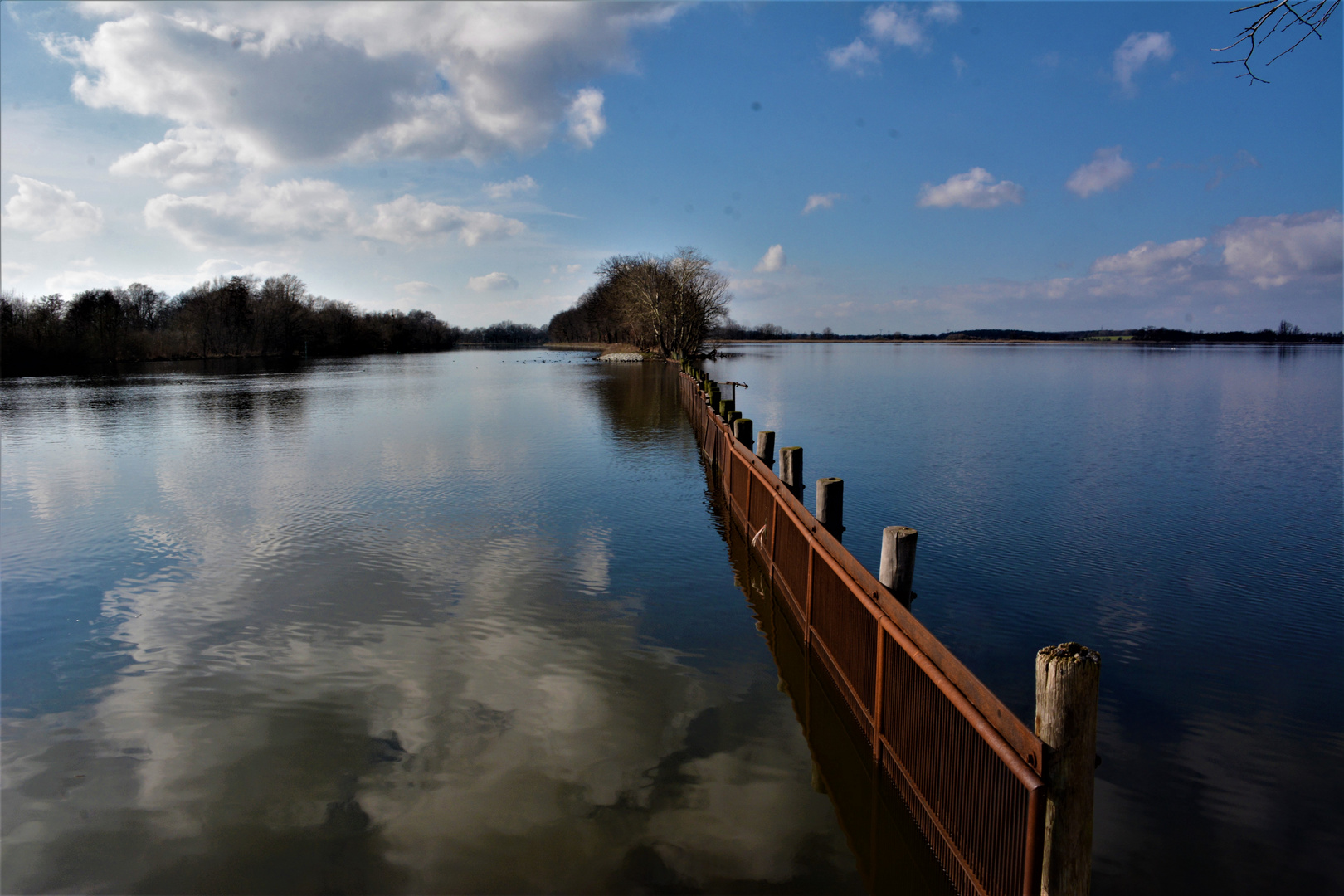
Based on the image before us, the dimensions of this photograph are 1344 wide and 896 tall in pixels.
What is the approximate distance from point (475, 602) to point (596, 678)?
267cm

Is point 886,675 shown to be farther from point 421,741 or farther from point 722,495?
point 722,495

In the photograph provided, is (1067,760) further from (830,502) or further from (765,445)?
(765,445)

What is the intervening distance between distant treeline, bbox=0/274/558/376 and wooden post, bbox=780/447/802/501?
83839mm

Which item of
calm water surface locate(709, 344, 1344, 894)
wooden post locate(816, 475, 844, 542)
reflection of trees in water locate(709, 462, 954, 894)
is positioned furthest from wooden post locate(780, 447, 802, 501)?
reflection of trees in water locate(709, 462, 954, 894)

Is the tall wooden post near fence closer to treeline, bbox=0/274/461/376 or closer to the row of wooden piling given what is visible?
the row of wooden piling

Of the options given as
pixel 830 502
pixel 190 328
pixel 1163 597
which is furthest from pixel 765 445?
pixel 190 328

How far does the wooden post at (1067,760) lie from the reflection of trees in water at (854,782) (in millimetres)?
1333

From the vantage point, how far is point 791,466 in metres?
11.5

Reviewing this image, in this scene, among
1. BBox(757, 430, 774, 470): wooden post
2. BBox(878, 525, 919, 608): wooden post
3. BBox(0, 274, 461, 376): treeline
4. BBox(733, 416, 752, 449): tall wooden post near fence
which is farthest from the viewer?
BBox(0, 274, 461, 376): treeline

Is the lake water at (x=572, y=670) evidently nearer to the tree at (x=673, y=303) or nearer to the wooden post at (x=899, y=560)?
the wooden post at (x=899, y=560)

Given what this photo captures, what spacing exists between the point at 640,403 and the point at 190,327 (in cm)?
9077

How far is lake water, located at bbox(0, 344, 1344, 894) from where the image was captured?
5059 mm

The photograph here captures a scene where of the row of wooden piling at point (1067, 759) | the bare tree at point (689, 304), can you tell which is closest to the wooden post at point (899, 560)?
the row of wooden piling at point (1067, 759)

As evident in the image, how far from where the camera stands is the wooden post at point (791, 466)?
11.5 meters
